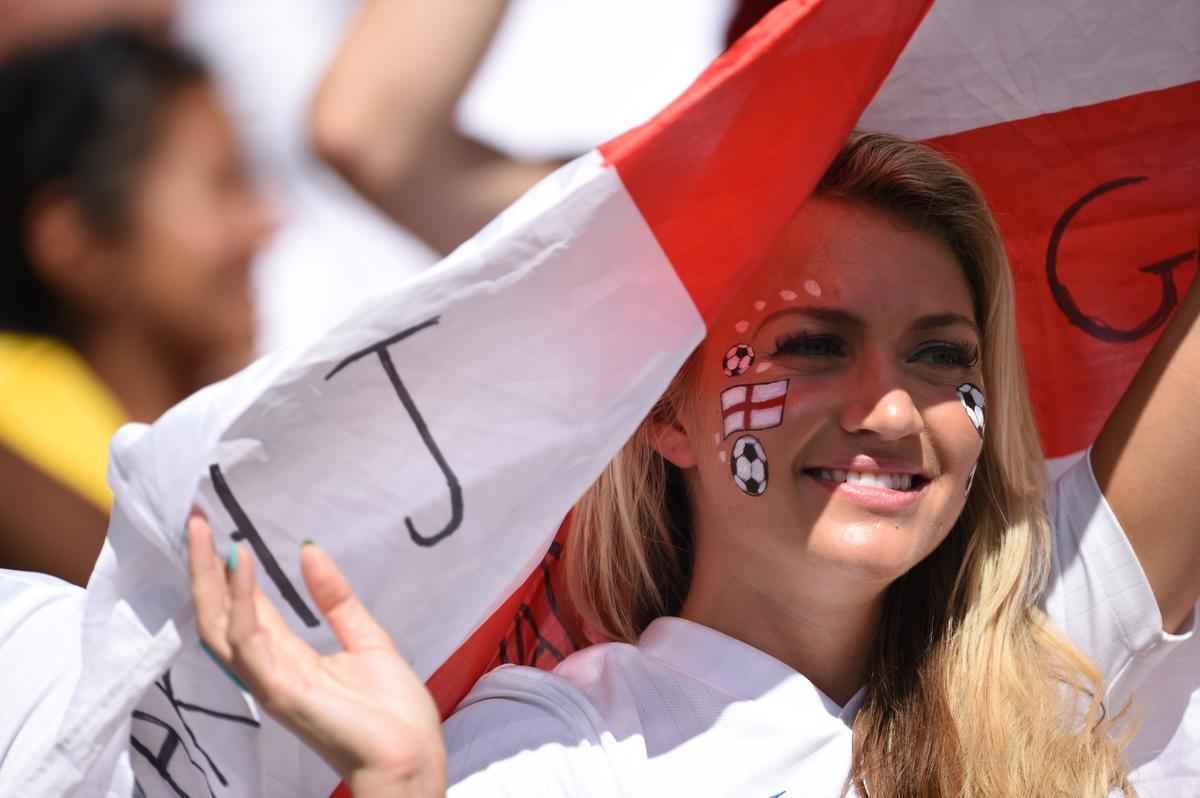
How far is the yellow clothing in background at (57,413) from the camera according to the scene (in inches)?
74.6

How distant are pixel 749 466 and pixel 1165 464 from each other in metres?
0.53

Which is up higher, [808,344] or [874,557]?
[808,344]

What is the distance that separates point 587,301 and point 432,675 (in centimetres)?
48

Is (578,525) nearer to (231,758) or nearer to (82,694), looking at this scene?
(231,758)

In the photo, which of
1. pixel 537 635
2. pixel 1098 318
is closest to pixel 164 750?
pixel 537 635

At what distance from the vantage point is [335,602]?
1.11 metres

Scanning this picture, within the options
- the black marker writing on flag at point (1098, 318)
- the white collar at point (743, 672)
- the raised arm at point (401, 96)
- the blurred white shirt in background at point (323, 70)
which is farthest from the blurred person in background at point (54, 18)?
the black marker writing on flag at point (1098, 318)

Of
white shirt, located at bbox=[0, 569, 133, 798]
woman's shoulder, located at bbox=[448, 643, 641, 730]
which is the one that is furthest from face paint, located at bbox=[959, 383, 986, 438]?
white shirt, located at bbox=[0, 569, 133, 798]

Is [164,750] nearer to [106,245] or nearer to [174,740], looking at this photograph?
[174,740]

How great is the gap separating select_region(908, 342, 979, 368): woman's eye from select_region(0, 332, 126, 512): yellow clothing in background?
44.9 inches

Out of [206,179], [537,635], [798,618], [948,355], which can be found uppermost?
[206,179]

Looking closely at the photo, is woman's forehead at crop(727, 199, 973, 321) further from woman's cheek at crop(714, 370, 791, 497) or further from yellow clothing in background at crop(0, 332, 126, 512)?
yellow clothing in background at crop(0, 332, 126, 512)

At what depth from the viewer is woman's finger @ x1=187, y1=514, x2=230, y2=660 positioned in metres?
1.07

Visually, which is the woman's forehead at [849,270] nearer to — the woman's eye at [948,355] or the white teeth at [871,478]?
the woman's eye at [948,355]
